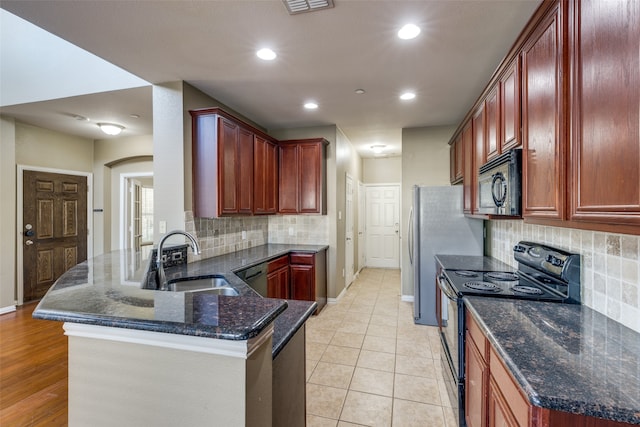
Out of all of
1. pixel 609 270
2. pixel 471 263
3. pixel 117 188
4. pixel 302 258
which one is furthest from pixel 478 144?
pixel 117 188

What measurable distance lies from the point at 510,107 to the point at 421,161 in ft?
8.54

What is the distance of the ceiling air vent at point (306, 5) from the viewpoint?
5.68 feet

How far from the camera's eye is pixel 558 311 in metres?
1.53

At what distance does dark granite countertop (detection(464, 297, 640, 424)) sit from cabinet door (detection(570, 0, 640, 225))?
488 mm

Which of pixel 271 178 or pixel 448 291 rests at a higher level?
pixel 271 178

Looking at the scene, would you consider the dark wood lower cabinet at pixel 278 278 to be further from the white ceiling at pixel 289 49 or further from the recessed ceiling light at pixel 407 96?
the recessed ceiling light at pixel 407 96

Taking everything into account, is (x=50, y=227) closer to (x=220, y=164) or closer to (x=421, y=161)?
(x=220, y=164)

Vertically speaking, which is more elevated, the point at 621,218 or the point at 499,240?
the point at 621,218

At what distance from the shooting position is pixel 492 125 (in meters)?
2.28

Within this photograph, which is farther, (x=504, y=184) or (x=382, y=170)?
(x=382, y=170)

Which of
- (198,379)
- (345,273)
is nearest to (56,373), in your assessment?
(198,379)

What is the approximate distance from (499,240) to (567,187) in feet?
6.53

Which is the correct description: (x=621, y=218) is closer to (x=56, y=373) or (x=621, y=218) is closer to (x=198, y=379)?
(x=198, y=379)

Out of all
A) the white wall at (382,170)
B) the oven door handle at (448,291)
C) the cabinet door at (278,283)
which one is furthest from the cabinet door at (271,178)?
the white wall at (382,170)
